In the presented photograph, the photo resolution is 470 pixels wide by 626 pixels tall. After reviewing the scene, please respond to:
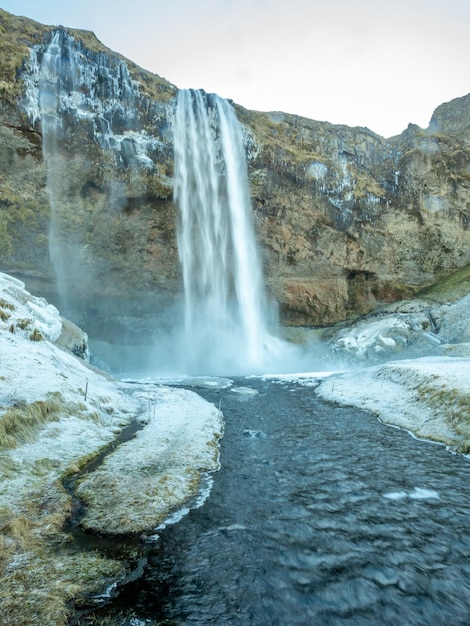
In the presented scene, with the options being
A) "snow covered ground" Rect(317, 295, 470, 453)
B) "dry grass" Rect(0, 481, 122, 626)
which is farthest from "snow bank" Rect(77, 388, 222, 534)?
"snow covered ground" Rect(317, 295, 470, 453)

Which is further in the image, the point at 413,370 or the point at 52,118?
the point at 52,118

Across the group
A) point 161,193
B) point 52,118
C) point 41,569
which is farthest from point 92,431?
point 52,118

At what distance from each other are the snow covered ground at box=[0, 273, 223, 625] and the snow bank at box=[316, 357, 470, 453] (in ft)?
23.0

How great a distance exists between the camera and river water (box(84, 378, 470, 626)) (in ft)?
14.2

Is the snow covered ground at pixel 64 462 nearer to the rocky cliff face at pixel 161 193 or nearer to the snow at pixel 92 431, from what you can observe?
the snow at pixel 92 431

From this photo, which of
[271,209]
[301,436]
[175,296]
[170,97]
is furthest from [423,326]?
[170,97]

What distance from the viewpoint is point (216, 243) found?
40562 millimetres

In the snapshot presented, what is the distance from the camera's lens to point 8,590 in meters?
4.23

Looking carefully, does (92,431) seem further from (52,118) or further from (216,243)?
(216,243)

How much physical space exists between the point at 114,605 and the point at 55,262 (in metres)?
37.7

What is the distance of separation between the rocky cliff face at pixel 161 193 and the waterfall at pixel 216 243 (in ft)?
4.91

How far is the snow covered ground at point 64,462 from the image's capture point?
465cm

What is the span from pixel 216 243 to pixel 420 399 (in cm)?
2954

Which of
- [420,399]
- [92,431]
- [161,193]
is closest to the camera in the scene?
[92,431]
